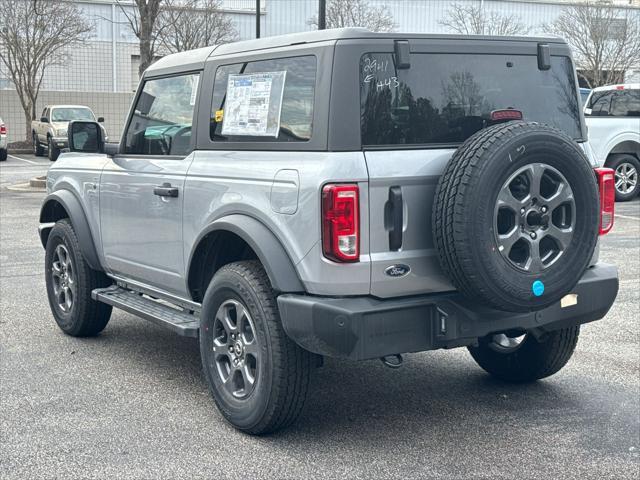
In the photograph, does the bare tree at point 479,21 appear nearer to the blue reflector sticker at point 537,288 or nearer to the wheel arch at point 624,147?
the wheel arch at point 624,147

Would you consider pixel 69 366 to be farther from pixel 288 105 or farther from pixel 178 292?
pixel 288 105

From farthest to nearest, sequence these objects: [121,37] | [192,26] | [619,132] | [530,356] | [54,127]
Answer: [121,37] → [192,26] → [54,127] → [619,132] → [530,356]

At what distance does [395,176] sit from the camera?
427cm

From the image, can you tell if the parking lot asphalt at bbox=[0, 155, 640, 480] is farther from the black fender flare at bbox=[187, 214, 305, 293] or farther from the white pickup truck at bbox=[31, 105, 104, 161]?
the white pickup truck at bbox=[31, 105, 104, 161]

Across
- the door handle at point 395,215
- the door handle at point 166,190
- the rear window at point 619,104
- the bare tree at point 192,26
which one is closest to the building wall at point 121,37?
the bare tree at point 192,26

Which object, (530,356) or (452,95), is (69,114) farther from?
(452,95)

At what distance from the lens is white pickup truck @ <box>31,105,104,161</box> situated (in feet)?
91.9

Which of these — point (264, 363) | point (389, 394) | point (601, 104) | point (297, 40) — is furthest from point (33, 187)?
point (264, 363)

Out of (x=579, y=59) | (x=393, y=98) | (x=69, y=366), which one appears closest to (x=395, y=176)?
(x=393, y=98)

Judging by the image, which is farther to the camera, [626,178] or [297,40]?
[626,178]

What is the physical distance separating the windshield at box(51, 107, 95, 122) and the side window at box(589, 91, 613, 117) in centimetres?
1762

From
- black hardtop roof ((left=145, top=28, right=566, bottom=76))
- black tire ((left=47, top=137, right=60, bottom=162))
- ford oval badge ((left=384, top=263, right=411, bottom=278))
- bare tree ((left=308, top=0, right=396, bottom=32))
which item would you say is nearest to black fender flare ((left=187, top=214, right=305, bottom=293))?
ford oval badge ((left=384, top=263, right=411, bottom=278))

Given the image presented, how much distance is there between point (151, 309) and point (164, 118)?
1189 mm

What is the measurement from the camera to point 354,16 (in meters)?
35.1
